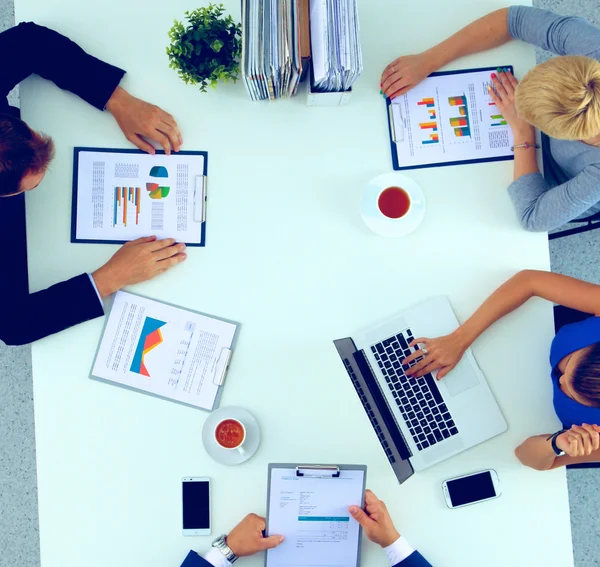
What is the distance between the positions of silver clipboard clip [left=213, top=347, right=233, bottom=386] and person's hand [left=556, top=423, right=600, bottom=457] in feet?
2.40

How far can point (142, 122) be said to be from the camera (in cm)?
131

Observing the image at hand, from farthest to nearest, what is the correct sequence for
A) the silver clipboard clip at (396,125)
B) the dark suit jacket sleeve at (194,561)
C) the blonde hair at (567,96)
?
the silver clipboard clip at (396,125) → the dark suit jacket sleeve at (194,561) → the blonde hair at (567,96)

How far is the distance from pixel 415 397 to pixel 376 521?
11.0 inches

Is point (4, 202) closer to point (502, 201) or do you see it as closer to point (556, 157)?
point (502, 201)

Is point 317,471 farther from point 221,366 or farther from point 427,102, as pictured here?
point 427,102

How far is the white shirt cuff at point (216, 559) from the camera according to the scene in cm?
123

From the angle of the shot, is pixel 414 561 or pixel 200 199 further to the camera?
pixel 200 199

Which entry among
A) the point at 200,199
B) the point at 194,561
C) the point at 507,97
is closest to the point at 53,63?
the point at 200,199

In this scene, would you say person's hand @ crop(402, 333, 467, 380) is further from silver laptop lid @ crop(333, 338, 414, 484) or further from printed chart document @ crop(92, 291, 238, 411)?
printed chart document @ crop(92, 291, 238, 411)

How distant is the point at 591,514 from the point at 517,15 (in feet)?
5.28

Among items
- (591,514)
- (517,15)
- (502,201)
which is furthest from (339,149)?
(591,514)

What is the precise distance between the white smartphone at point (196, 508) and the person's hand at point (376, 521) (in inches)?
12.7

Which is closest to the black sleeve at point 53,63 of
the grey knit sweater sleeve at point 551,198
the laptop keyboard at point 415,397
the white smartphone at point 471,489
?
the laptop keyboard at point 415,397

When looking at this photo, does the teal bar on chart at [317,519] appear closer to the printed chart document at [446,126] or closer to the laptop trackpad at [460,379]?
the laptop trackpad at [460,379]
